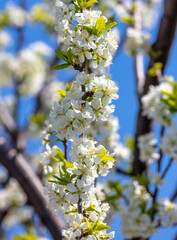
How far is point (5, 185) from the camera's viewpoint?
4.92 m

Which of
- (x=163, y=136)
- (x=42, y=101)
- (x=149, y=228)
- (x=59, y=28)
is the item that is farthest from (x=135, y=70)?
(x=42, y=101)

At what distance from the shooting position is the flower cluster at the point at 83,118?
95 cm

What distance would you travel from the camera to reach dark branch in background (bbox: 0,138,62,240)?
2.09 m

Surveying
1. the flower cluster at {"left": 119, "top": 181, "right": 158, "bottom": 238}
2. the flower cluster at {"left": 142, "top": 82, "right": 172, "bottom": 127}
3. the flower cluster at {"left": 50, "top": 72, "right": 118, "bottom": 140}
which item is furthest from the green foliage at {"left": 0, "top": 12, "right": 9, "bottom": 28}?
the flower cluster at {"left": 50, "top": 72, "right": 118, "bottom": 140}

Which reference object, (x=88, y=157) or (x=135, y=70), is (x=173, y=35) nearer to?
(x=135, y=70)

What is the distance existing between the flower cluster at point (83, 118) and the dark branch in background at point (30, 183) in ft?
3.39

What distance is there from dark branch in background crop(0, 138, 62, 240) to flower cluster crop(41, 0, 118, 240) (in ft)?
3.39

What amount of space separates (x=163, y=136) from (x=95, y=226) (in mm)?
1452

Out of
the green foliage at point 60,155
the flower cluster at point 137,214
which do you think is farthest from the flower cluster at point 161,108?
the green foliage at point 60,155

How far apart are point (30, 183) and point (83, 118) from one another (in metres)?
1.57

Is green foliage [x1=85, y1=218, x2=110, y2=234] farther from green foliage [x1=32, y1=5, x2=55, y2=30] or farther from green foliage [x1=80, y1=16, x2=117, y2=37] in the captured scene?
green foliage [x1=32, y1=5, x2=55, y2=30]

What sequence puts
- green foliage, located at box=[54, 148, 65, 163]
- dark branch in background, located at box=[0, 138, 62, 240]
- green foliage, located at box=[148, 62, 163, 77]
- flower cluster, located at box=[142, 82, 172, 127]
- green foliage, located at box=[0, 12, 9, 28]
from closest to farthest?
1. green foliage, located at box=[54, 148, 65, 163]
2. dark branch in background, located at box=[0, 138, 62, 240]
3. flower cluster, located at box=[142, 82, 172, 127]
4. green foliage, located at box=[148, 62, 163, 77]
5. green foliage, located at box=[0, 12, 9, 28]

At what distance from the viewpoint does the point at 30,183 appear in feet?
7.83

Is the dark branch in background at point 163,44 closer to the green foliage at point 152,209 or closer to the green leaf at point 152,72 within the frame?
the green leaf at point 152,72
